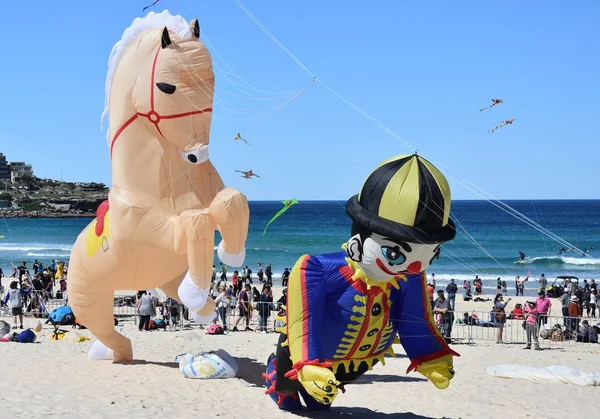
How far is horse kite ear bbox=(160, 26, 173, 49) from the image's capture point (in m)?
10.9

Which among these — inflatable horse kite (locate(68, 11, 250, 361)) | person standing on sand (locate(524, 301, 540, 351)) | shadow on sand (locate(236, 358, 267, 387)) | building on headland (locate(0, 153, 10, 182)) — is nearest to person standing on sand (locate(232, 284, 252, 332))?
shadow on sand (locate(236, 358, 267, 387))

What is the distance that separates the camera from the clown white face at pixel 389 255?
7.91m

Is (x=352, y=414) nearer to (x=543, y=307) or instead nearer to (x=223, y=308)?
(x=543, y=307)

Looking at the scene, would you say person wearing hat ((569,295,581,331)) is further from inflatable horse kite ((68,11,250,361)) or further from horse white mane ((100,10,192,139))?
horse white mane ((100,10,192,139))

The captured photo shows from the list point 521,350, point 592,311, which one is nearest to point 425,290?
point 521,350

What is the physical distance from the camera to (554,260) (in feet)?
146

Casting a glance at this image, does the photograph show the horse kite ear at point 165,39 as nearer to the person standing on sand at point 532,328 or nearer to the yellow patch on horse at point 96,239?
the yellow patch on horse at point 96,239

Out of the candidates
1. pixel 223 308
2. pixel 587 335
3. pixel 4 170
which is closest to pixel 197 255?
pixel 223 308

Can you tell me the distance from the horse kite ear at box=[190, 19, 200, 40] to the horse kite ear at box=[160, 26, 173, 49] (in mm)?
422

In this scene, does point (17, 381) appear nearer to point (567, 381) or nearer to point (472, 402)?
point (472, 402)

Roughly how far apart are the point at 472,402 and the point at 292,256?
3758cm

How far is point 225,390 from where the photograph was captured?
1135cm

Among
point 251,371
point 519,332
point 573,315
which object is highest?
point 573,315

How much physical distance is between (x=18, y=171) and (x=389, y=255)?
407 feet
